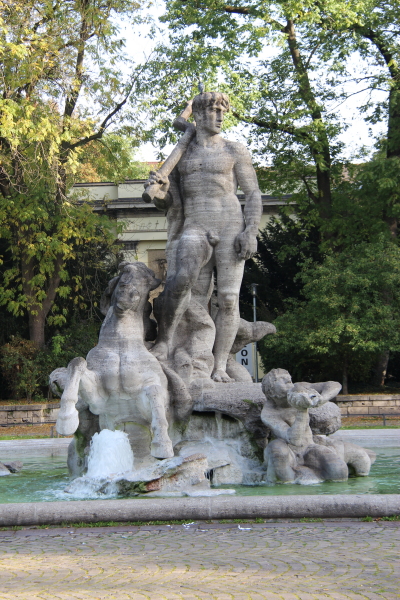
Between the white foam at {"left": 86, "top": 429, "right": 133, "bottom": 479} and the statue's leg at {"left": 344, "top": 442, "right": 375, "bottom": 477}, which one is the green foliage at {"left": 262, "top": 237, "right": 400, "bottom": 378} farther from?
the white foam at {"left": 86, "top": 429, "right": 133, "bottom": 479}

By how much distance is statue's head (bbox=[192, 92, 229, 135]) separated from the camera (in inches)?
351

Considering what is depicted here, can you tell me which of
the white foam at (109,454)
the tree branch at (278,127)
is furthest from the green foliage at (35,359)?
the white foam at (109,454)

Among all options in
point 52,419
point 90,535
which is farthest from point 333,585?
point 52,419

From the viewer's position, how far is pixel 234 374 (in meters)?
9.13

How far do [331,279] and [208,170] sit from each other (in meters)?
14.4

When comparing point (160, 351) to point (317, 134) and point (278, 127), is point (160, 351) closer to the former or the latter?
point (317, 134)

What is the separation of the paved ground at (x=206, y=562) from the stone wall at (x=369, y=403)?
16.0 metres

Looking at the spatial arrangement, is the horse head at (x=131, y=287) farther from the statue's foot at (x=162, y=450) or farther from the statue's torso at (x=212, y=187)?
the statue's foot at (x=162, y=450)

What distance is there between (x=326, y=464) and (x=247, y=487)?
739 mm

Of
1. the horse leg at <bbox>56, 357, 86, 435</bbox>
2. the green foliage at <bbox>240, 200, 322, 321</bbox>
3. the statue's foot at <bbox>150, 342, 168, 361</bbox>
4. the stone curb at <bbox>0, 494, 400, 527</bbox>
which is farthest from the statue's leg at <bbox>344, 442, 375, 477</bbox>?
the green foliage at <bbox>240, 200, 322, 321</bbox>

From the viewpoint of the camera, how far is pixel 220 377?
8.68 m

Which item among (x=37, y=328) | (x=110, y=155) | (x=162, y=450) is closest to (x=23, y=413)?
(x=37, y=328)

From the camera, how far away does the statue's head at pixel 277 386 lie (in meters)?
7.38

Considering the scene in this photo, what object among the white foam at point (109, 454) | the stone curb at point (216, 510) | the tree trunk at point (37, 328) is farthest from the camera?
the tree trunk at point (37, 328)
